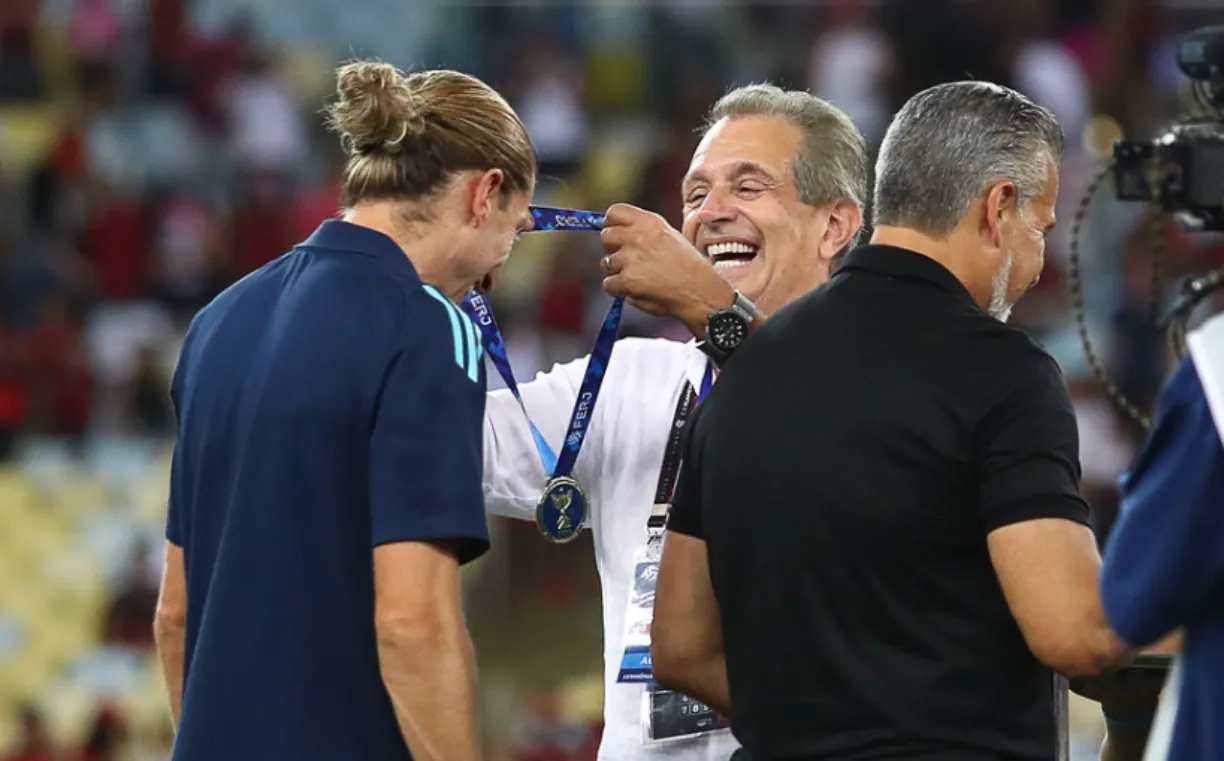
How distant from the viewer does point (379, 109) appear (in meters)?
2.58

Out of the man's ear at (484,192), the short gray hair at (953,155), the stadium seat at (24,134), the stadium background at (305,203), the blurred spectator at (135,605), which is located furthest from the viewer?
the stadium seat at (24,134)

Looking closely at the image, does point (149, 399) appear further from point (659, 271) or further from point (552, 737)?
point (659, 271)

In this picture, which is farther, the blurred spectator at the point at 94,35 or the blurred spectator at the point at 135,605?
the blurred spectator at the point at 94,35

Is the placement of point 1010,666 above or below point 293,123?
below

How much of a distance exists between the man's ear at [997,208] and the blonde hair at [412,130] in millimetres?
661

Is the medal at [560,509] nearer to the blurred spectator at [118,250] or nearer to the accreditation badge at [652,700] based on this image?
the accreditation badge at [652,700]

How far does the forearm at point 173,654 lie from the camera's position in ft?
8.89

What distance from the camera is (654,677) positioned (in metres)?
2.81

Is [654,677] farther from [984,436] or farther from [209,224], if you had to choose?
[209,224]

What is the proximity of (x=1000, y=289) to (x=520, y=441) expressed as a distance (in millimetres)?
964

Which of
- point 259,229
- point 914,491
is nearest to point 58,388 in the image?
point 259,229

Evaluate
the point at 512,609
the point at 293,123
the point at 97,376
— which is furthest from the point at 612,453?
the point at 293,123

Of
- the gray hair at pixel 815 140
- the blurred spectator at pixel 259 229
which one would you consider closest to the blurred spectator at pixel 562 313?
the blurred spectator at pixel 259 229

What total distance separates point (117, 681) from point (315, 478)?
604cm
